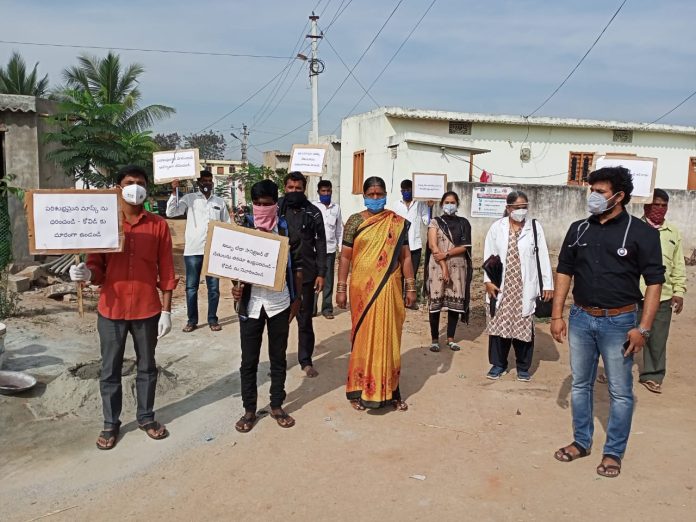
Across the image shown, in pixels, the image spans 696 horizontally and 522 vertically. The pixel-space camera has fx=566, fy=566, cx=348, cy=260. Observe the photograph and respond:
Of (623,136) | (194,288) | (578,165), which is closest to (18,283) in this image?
(194,288)

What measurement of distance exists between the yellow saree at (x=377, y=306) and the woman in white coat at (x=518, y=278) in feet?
4.16

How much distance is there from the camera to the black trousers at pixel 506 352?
5320mm

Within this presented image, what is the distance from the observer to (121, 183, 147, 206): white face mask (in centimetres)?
364

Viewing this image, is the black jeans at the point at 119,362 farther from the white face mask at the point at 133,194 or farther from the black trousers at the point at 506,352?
the black trousers at the point at 506,352

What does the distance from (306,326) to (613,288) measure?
9.30ft

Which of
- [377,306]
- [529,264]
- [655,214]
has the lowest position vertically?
[377,306]

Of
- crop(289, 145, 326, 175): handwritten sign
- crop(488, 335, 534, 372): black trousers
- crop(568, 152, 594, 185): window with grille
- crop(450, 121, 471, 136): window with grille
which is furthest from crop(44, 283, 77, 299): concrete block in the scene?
crop(568, 152, 594, 185): window with grille

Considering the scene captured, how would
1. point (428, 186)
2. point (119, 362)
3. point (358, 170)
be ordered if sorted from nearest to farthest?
point (119, 362), point (428, 186), point (358, 170)

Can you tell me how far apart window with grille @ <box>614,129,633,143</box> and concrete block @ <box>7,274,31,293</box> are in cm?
1875

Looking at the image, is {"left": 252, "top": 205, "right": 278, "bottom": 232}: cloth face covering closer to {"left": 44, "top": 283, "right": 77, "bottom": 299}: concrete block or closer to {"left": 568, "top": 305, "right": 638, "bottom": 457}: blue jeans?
{"left": 568, "top": 305, "right": 638, "bottom": 457}: blue jeans

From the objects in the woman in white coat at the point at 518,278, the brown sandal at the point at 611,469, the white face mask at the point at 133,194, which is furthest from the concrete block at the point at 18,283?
the brown sandal at the point at 611,469

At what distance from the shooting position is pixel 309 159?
7.94 meters

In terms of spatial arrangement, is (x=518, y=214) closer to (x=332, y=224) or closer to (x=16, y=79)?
(x=332, y=224)

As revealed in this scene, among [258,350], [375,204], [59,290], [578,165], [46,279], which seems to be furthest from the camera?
[578,165]
